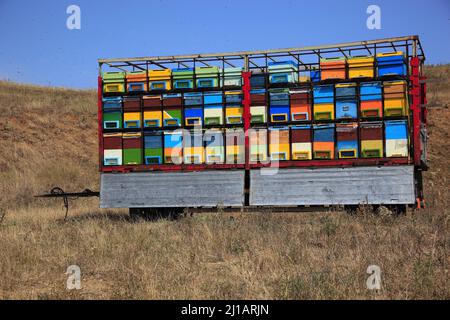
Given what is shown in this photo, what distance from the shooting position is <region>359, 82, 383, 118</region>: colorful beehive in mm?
12148

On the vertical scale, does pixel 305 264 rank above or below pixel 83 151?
below

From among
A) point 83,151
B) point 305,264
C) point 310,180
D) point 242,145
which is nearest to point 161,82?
point 242,145

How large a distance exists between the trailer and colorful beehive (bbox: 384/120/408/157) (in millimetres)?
22

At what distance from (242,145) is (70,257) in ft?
18.2

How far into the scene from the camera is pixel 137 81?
13953 millimetres

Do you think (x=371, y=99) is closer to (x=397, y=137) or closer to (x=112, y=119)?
(x=397, y=137)

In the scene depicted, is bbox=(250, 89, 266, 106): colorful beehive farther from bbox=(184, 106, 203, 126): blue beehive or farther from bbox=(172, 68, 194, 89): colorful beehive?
bbox=(172, 68, 194, 89): colorful beehive

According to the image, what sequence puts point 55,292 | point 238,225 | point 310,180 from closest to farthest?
point 55,292 → point 238,225 → point 310,180

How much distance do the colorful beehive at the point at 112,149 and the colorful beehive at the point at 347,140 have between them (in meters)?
5.76

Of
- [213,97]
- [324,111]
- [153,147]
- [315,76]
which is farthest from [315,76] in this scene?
[153,147]

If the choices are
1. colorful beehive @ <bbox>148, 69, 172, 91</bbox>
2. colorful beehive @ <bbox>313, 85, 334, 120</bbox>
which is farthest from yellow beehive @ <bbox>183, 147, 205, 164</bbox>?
colorful beehive @ <bbox>313, 85, 334, 120</bbox>

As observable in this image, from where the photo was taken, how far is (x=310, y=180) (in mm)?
12555

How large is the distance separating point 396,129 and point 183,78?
5.50 metres
